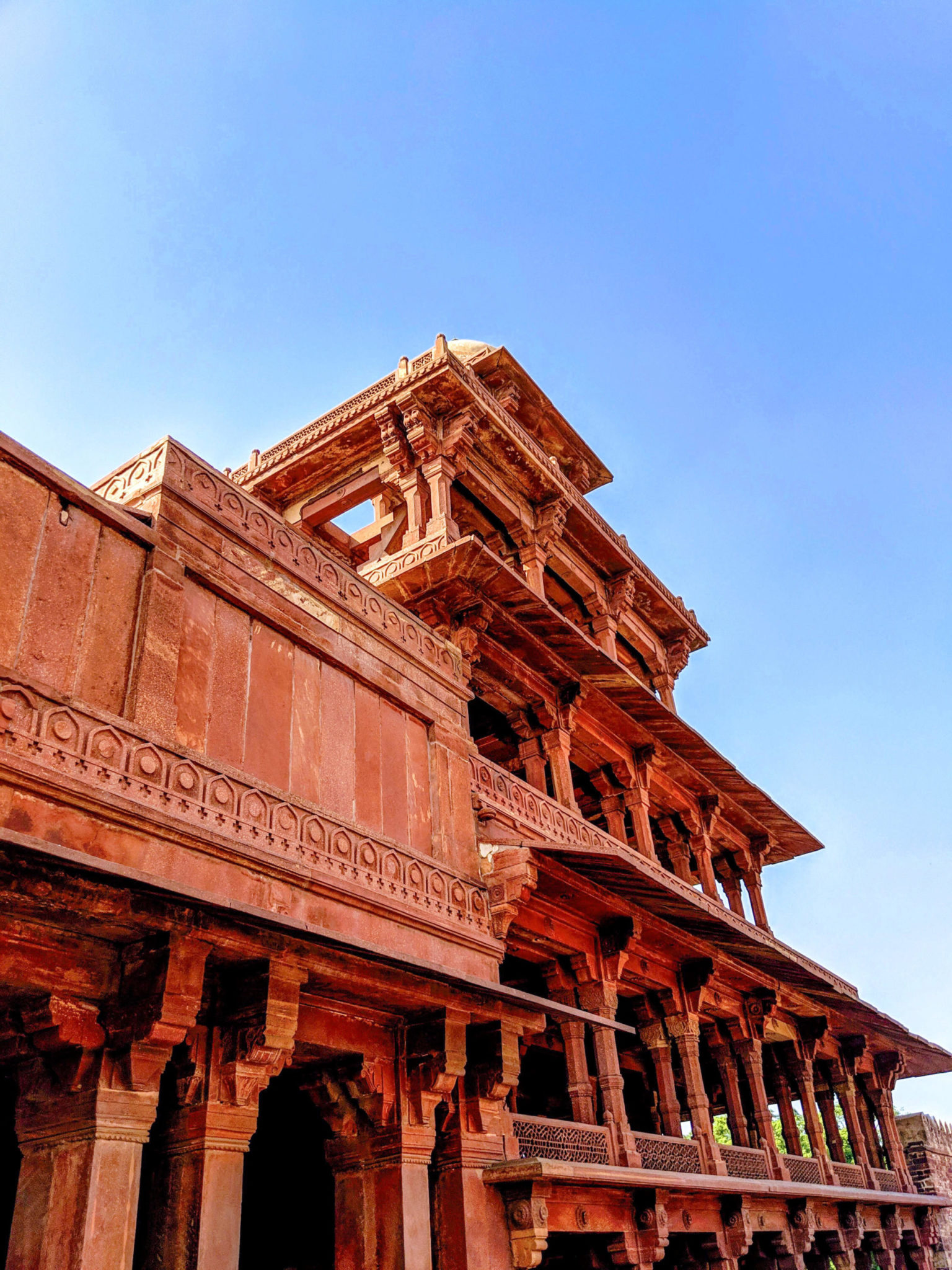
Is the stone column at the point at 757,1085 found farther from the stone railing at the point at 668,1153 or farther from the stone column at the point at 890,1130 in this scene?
the stone column at the point at 890,1130

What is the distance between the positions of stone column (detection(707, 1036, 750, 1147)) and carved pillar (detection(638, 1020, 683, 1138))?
157cm

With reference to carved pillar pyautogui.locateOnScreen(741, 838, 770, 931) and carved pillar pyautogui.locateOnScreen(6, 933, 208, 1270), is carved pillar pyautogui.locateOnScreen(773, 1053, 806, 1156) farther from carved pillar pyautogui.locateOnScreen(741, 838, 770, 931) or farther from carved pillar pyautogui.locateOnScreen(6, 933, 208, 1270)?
carved pillar pyautogui.locateOnScreen(6, 933, 208, 1270)

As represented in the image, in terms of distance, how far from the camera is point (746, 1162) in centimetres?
1216

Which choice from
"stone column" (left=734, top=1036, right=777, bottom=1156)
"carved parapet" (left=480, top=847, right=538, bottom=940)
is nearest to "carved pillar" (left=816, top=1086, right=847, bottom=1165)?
"stone column" (left=734, top=1036, right=777, bottom=1156)

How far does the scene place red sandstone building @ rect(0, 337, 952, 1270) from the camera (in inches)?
217

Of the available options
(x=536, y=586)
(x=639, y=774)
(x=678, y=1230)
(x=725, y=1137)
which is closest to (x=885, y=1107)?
(x=639, y=774)

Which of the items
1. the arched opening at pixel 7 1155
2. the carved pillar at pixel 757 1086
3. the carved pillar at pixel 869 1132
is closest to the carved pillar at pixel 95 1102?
the arched opening at pixel 7 1155

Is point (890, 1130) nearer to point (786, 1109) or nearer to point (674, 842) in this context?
point (786, 1109)

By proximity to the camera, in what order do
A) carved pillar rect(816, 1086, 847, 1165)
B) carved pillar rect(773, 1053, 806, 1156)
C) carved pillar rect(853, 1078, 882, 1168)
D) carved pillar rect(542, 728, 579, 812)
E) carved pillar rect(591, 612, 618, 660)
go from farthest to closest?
carved pillar rect(853, 1078, 882, 1168) → carved pillar rect(591, 612, 618, 660) → carved pillar rect(816, 1086, 847, 1165) → carved pillar rect(773, 1053, 806, 1156) → carved pillar rect(542, 728, 579, 812)

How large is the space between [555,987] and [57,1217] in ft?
21.0

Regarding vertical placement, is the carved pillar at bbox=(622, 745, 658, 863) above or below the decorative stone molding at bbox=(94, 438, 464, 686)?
above

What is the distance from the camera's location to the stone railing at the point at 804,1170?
43.1 ft

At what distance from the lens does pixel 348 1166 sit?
741 cm

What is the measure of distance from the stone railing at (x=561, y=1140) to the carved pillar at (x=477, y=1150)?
1.80 ft
